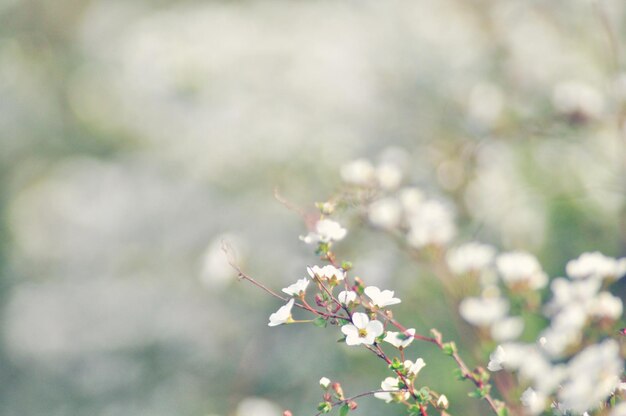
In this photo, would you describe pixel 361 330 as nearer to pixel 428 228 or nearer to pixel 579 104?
pixel 428 228

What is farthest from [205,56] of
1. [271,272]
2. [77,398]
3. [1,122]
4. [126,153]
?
[77,398]

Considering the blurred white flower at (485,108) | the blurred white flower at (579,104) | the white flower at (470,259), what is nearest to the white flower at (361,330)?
the white flower at (470,259)

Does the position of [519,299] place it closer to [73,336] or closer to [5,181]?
[73,336]

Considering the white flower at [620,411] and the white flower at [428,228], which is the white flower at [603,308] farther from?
the white flower at [428,228]

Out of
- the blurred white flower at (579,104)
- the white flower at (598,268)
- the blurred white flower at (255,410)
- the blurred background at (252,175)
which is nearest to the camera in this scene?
the white flower at (598,268)

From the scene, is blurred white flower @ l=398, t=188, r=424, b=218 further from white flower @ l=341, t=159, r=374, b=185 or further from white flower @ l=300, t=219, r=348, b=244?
white flower @ l=300, t=219, r=348, b=244

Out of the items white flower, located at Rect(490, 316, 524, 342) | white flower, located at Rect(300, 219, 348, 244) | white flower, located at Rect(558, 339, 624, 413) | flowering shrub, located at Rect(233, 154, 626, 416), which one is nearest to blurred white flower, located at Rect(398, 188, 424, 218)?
flowering shrub, located at Rect(233, 154, 626, 416)

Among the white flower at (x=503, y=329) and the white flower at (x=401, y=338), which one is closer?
the white flower at (x=401, y=338)
